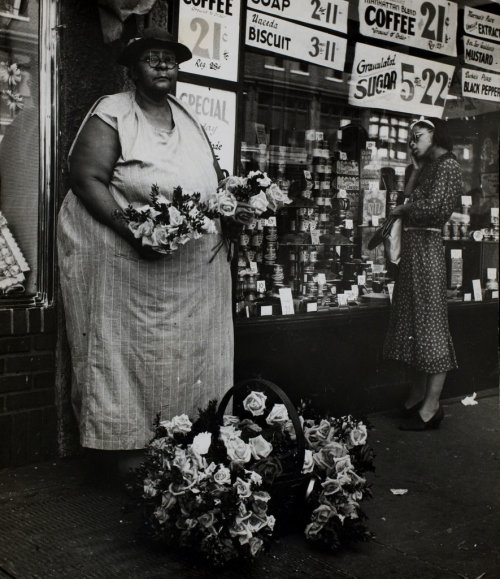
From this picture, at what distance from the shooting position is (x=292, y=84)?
5.85 metres

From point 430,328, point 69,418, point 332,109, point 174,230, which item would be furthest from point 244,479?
point 332,109

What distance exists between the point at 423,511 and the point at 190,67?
10.0ft

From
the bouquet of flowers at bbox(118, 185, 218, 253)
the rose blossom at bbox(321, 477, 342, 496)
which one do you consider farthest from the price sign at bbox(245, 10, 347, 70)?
the rose blossom at bbox(321, 477, 342, 496)

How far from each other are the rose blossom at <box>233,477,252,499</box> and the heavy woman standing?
108 cm

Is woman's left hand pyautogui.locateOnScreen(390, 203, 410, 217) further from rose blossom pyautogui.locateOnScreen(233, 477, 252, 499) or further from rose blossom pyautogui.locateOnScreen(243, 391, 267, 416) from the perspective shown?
rose blossom pyautogui.locateOnScreen(233, 477, 252, 499)

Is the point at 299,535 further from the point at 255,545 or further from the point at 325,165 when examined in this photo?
the point at 325,165

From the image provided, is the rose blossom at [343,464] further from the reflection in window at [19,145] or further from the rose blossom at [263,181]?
the reflection in window at [19,145]

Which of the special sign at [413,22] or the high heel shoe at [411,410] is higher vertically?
the special sign at [413,22]

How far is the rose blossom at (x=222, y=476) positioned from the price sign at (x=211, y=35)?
2.64 meters

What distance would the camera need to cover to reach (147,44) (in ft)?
14.9

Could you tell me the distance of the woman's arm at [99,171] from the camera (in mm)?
4363

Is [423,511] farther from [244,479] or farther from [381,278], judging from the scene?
[381,278]

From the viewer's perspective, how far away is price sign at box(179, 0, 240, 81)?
16.3 feet

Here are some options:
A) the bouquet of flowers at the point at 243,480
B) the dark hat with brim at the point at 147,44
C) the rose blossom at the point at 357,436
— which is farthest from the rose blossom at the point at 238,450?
the dark hat with brim at the point at 147,44
